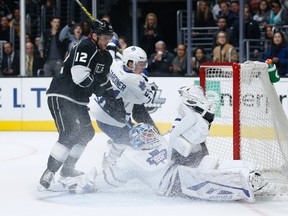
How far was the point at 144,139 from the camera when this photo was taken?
16.3 ft

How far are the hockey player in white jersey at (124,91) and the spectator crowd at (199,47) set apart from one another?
3.08m

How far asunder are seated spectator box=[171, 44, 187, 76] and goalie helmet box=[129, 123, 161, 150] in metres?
4.53

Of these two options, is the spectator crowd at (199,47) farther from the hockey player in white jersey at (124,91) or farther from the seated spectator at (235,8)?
the hockey player in white jersey at (124,91)

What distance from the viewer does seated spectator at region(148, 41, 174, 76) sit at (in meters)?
9.59

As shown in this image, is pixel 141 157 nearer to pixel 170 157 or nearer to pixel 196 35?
pixel 170 157

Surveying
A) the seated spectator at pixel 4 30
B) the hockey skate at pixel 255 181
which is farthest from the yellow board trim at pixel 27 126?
the hockey skate at pixel 255 181

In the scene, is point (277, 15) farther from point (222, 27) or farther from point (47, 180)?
point (47, 180)

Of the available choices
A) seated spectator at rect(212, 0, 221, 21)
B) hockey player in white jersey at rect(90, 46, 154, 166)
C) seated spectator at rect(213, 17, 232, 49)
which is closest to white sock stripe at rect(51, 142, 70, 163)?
hockey player in white jersey at rect(90, 46, 154, 166)

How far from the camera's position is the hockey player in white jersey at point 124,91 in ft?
18.8

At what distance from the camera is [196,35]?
34.2 ft

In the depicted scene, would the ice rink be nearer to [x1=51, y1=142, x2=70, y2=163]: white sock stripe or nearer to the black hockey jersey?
[x1=51, y1=142, x2=70, y2=163]: white sock stripe

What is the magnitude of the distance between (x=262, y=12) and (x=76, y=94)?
16.2 feet

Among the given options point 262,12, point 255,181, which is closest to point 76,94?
point 255,181

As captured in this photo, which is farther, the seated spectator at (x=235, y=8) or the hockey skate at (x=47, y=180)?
the seated spectator at (x=235, y=8)
